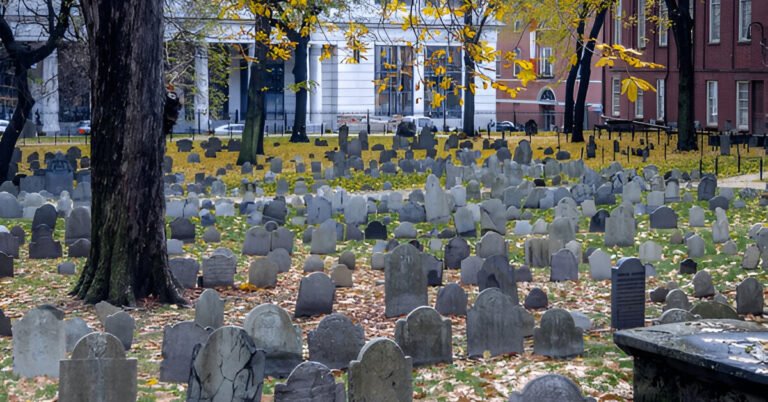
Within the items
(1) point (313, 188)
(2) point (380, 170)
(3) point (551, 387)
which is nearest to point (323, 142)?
(2) point (380, 170)

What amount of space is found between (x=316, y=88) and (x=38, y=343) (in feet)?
180

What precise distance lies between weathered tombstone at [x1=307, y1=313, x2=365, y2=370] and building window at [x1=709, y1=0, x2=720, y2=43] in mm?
38099

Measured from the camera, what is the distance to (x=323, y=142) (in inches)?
1655

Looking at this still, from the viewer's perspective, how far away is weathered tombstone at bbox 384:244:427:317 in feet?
43.3

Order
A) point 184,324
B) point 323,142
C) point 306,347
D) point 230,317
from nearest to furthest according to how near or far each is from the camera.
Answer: point 184,324
point 306,347
point 230,317
point 323,142

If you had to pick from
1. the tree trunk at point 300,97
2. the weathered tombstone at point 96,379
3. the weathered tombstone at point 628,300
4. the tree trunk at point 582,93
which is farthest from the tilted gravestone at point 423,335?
the tree trunk at point 300,97

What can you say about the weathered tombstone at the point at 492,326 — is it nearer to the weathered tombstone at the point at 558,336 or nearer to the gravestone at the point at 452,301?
the weathered tombstone at the point at 558,336

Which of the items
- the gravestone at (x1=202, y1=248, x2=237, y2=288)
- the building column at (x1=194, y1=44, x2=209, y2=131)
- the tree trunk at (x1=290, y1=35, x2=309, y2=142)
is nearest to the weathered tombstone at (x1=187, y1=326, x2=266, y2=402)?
the gravestone at (x1=202, y1=248, x2=237, y2=288)

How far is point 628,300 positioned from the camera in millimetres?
12211

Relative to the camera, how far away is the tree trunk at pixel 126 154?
13734 millimetres

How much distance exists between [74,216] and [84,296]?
213 inches

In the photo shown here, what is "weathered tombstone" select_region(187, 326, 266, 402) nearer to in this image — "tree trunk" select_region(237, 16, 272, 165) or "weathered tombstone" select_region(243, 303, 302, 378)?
"weathered tombstone" select_region(243, 303, 302, 378)

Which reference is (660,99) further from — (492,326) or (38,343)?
(38,343)

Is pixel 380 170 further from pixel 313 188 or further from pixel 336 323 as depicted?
pixel 336 323
